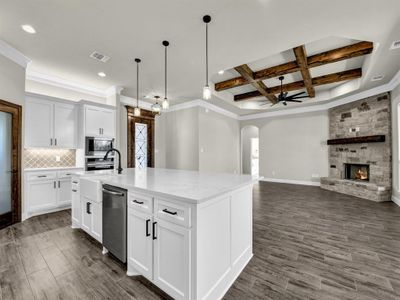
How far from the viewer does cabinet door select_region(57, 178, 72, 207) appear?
3.91 meters

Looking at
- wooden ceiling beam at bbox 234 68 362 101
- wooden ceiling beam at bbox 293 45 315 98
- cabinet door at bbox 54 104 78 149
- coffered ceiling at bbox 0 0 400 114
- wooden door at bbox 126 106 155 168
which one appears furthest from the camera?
wooden door at bbox 126 106 155 168

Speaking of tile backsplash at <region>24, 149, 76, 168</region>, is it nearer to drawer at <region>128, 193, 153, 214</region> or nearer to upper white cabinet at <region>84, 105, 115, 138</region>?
upper white cabinet at <region>84, 105, 115, 138</region>

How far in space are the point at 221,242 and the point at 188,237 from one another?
16.5 inches

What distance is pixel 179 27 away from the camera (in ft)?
8.31

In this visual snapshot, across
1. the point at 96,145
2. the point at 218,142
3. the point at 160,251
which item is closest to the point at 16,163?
the point at 96,145

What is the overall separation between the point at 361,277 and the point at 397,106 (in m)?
4.34

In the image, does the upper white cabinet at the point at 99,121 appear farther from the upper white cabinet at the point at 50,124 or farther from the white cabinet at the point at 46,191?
the white cabinet at the point at 46,191

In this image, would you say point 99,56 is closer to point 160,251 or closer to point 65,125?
point 65,125

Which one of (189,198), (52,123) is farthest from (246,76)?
(52,123)

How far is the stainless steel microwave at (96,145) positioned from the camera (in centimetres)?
427

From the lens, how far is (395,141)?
4281mm

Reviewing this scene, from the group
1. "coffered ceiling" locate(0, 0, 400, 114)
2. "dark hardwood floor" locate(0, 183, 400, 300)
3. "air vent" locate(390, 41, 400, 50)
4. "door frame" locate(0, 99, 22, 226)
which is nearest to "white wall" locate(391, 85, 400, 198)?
"coffered ceiling" locate(0, 0, 400, 114)

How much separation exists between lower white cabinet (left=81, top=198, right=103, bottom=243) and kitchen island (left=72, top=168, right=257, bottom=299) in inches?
23.5

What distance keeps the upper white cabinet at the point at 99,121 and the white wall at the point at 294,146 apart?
18.6ft
